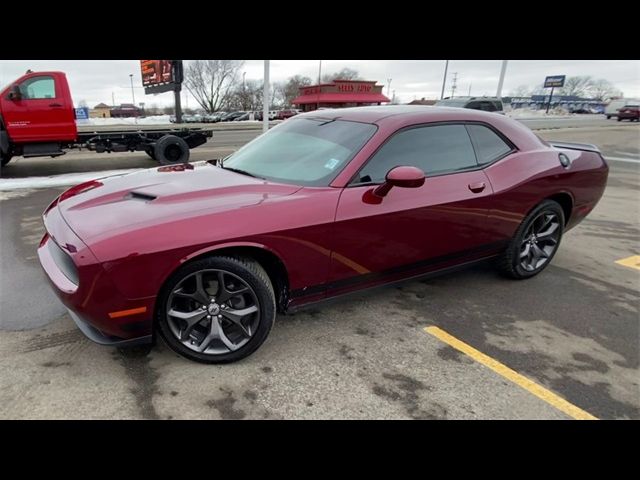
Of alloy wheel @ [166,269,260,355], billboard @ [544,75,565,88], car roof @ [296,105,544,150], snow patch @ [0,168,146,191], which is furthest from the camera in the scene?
billboard @ [544,75,565,88]

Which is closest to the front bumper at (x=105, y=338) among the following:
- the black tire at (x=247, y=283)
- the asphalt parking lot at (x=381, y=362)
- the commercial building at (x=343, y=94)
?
the black tire at (x=247, y=283)

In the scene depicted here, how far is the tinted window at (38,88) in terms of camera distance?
28.5 feet

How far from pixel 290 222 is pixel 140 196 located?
3.20 feet

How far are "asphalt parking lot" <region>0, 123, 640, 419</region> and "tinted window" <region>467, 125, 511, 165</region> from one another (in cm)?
120

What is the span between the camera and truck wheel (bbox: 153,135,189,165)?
10289 mm

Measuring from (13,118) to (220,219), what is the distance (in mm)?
8989

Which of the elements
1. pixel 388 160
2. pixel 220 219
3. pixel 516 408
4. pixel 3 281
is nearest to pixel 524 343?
pixel 516 408

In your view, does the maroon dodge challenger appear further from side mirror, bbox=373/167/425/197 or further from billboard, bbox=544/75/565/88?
billboard, bbox=544/75/565/88

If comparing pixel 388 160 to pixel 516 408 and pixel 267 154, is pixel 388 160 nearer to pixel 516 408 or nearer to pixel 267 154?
pixel 267 154

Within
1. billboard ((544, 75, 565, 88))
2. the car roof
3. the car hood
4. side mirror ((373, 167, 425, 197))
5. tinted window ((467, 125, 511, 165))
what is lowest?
the car hood

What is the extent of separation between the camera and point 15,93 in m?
8.59

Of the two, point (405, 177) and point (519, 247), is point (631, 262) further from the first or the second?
point (405, 177)

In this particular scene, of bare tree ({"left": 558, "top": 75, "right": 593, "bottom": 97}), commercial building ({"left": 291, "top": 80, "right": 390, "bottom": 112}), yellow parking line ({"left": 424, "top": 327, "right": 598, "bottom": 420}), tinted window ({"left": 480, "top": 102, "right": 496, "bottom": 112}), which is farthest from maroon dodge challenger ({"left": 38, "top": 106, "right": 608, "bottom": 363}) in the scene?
bare tree ({"left": 558, "top": 75, "right": 593, "bottom": 97})

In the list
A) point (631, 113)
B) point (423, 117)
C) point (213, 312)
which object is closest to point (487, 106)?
point (423, 117)
